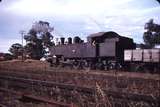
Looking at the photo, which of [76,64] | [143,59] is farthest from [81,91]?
[76,64]

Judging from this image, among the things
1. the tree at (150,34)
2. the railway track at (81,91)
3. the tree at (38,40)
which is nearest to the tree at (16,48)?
the tree at (38,40)

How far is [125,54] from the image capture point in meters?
34.9

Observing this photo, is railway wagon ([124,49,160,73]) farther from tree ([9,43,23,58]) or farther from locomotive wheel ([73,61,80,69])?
tree ([9,43,23,58])

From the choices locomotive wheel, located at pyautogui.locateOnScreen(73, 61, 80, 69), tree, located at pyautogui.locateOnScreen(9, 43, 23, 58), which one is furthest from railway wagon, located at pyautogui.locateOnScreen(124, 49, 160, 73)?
tree, located at pyautogui.locateOnScreen(9, 43, 23, 58)

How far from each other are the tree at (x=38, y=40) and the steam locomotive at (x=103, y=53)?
34.8 m

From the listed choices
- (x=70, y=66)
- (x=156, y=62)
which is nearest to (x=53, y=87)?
(x=156, y=62)

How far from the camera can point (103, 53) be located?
37000 millimetres

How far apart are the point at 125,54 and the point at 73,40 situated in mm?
9908

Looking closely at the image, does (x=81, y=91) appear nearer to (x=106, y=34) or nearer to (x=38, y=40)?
(x=106, y=34)

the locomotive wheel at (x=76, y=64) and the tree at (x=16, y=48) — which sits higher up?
the tree at (x=16, y=48)

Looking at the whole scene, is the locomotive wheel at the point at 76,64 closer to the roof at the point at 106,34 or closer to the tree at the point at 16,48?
the roof at the point at 106,34

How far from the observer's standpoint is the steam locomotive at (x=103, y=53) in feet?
112

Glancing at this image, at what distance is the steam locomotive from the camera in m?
34.2

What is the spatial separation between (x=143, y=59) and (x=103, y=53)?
18.0ft
